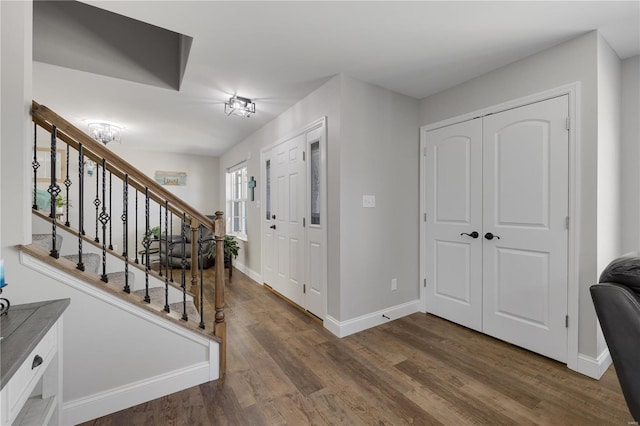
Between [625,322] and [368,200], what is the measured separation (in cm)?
196

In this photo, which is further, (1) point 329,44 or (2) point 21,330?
(1) point 329,44

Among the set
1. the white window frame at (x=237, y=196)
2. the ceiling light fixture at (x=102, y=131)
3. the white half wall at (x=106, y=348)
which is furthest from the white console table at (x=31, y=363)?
the white window frame at (x=237, y=196)

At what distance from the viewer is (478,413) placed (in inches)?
62.7

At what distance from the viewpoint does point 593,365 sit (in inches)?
74.8

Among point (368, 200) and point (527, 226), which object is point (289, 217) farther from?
point (527, 226)

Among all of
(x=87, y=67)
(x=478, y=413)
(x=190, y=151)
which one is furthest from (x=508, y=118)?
(x=190, y=151)

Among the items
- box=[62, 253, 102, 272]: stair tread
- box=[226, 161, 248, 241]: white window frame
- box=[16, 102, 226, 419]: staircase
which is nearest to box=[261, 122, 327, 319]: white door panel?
box=[16, 102, 226, 419]: staircase

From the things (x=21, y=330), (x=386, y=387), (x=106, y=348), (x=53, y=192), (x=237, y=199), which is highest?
(x=237, y=199)

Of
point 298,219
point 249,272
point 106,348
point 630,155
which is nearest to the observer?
point 106,348

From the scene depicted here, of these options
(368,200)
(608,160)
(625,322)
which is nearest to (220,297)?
(368,200)

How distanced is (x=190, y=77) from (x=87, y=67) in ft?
2.94

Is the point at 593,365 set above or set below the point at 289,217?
below

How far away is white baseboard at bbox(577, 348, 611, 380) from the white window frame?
4432 millimetres

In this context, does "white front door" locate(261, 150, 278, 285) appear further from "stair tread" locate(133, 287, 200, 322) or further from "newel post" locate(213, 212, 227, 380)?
"newel post" locate(213, 212, 227, 380)
